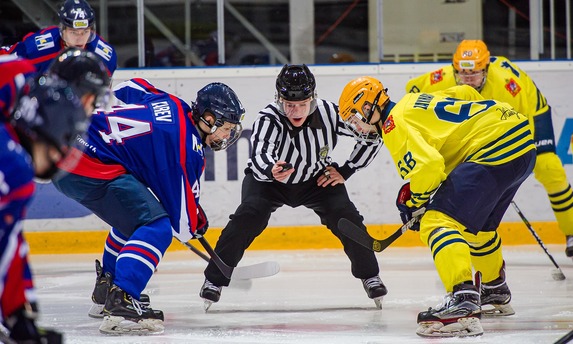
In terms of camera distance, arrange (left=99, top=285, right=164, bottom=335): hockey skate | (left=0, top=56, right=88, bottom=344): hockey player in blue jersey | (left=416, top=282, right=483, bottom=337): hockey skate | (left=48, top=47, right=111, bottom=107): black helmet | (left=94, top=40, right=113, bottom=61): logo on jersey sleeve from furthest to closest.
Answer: (left=94, top=40, right=113, bottom=61): logo on jersey sleeve
(left=99, top=285, right=164, bottom=335): hockey skate
(left=416, top=282, right=483, bottom=337): hockey skate
(left=48, top=47, right=111, bottom=107): black helmet
(left=0, top=56, right=88, bottom=344): hockey player in blue jersey

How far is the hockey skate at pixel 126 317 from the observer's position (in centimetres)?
314

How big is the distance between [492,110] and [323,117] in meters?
0.92

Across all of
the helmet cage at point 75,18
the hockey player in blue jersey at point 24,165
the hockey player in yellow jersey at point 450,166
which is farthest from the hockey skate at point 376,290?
the hockey player in blue jersey at point 24,165

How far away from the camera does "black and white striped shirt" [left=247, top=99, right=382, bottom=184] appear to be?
396 cm

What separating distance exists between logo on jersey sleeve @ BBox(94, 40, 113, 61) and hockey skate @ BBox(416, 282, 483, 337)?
204 cm

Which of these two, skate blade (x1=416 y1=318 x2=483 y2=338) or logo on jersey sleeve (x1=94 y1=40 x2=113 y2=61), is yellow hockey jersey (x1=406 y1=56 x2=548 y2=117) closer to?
logo on jersey sleeve (x1=94 y1=40 x2=113 y2=61)

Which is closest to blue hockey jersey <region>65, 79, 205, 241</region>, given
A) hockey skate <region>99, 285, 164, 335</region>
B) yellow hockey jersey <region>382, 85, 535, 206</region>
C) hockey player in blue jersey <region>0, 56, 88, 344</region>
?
hockey skate <region>99, 285, 164, 335</region>

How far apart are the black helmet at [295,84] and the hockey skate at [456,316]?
1.11 metres

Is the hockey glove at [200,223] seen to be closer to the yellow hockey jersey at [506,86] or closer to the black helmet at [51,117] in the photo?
the black helmet at [51,117]

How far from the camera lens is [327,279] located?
15.3ft

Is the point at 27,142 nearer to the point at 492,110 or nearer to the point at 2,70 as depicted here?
the point at 2,70

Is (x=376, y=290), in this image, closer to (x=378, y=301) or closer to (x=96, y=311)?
(x=378, y=301)

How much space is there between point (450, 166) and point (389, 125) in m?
0.31

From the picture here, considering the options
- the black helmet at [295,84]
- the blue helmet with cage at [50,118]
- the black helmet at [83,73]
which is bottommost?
the black helmet at [295,84]
